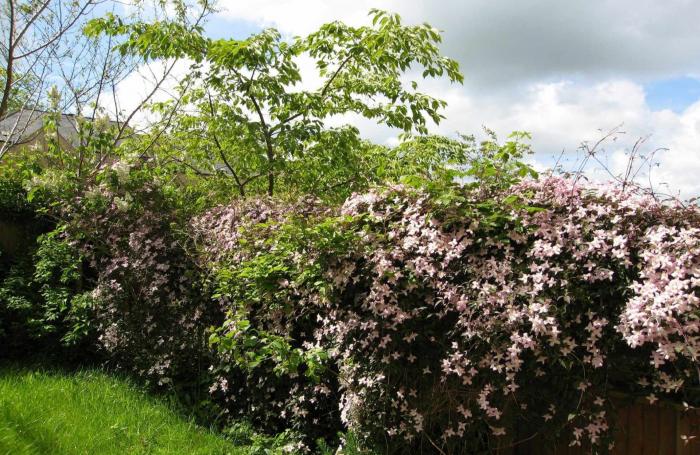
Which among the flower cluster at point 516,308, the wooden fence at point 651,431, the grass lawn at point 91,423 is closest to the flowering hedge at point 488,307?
the flower cluster at point 516,308

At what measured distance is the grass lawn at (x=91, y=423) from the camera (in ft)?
13.5

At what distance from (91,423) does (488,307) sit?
10.7ft

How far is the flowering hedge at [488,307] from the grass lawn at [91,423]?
100cm

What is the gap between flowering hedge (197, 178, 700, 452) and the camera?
2.82 m

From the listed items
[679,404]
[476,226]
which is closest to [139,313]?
[476,226]

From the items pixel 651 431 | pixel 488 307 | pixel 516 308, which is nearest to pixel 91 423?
pixel 488 307

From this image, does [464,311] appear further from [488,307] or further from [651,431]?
[651,431]

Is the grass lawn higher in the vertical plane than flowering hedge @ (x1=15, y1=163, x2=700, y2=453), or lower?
lower

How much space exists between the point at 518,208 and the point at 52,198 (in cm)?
589

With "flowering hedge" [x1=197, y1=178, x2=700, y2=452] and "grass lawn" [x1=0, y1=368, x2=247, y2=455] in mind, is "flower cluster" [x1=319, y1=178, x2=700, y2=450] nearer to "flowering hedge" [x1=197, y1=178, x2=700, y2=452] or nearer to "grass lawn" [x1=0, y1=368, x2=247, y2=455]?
"flowering hedge" [x1=197, y1=178, x2=700, y2=452]

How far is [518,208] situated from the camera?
3.10m

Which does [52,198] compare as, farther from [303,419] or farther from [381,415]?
[381,415]

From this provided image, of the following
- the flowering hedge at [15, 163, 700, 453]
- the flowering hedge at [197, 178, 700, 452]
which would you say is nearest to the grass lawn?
the flowering hedge at [15, 163, 700, 453]

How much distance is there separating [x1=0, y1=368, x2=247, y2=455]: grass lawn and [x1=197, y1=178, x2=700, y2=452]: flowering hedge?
1004mm
